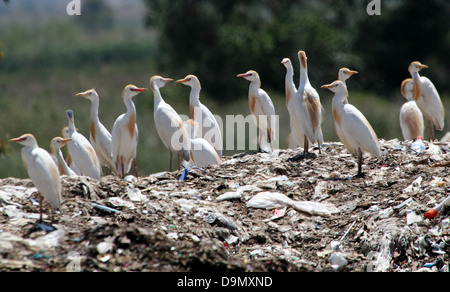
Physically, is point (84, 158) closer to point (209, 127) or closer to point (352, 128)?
point (209, 127)

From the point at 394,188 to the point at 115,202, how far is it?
3.18 metres

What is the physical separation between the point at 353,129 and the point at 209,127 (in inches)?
115

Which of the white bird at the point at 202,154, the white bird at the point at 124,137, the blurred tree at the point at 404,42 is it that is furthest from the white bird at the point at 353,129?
the blurred tree at the point at 404,42

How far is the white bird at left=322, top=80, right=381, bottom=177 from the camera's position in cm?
830

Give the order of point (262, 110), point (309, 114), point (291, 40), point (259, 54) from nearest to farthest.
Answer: point (309, 114) < point (262, 110) < point (259, 54) < point (291, 40)

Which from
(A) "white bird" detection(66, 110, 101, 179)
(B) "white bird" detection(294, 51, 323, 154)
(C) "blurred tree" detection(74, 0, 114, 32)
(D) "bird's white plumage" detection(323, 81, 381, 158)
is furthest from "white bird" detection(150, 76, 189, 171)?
(C) "blurred tree" detection(74, 0, 114, 32)

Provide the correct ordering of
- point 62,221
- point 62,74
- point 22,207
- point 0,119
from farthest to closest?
point 62,74 → point 0,119 → point 22,207 → point 62,221

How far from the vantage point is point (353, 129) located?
834 cm

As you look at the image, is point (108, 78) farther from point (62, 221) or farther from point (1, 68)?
point (62, 221)

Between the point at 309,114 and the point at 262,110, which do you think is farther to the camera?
the point at 262,110

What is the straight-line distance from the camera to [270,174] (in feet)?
28.5

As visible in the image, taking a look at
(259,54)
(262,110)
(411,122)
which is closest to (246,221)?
(262,110)

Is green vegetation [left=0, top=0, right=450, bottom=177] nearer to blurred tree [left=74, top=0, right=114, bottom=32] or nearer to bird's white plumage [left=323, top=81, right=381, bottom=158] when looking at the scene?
bird's white plumage [left=323, top=81, right=381, bottom=158]

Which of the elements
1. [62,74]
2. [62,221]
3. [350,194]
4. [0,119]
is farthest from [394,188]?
[62,74]
